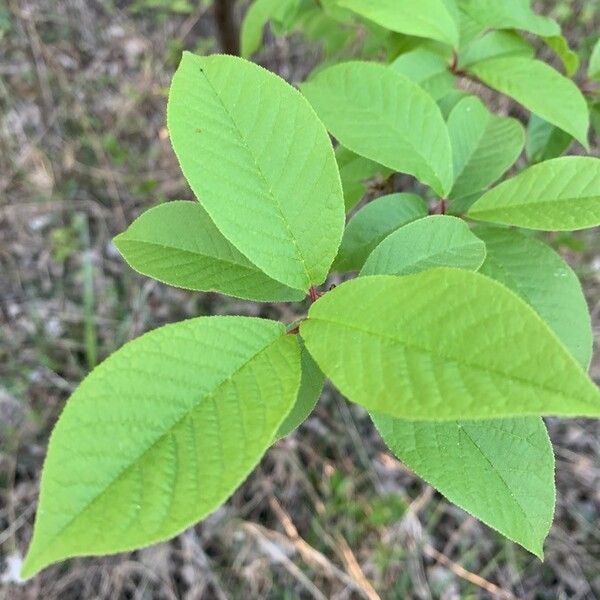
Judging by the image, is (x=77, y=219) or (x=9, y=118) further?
(x=9, y=118)

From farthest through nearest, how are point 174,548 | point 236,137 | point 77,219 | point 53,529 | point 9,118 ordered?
point 9,118 → point 77,219 → point 174,548 → point 236,137 → point 53,529

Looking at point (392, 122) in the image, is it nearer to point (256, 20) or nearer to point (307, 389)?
point (307, 389)

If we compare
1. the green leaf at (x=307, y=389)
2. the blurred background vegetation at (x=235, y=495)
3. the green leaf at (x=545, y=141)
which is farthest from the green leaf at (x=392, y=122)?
the blurred background vegetation at (x=235, y=495)

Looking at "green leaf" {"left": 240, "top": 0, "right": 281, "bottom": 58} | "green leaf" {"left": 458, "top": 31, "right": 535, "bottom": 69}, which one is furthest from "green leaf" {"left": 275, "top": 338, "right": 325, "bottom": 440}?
"green leaf" {"left": 240, "top": 0, "right": 281, "bottom": 58}

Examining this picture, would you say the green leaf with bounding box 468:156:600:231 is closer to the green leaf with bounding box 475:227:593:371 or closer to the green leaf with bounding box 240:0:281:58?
the green leaf with bounding box 475:227:593:371

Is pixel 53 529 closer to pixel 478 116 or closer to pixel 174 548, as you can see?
pixel 478 116

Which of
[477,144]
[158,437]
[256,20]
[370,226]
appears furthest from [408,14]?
[158,437]

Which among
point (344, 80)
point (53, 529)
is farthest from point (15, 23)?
point (53, 529)
